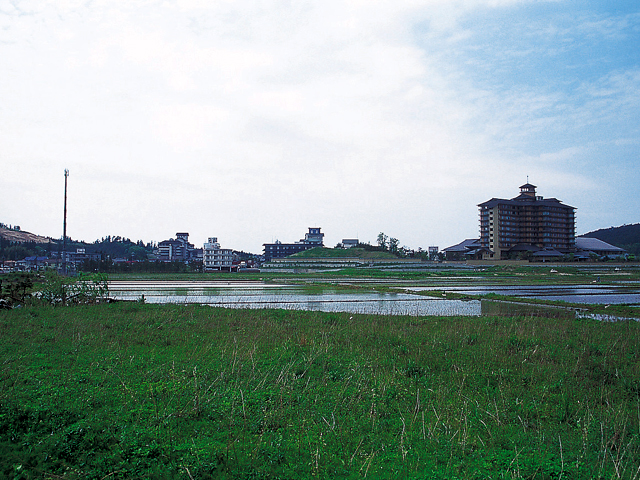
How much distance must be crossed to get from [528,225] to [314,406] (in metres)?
119

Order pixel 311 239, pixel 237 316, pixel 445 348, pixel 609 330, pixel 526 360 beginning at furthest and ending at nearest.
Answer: pixel 311 239
pixel 237 316
pixel 609 330
pixel 445 348
pixel 526 360

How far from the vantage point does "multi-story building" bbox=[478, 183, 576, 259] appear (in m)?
110

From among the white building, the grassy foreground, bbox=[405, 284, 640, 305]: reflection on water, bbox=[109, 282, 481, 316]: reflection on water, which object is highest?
the white building

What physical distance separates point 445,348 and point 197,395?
262 inches

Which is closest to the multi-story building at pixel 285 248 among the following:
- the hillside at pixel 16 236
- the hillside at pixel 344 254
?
the hillside at pixel 344 254

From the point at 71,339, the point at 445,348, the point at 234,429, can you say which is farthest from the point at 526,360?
the point at 71,339

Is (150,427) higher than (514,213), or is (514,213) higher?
(514,213)

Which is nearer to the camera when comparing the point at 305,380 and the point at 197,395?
the point at 197,395

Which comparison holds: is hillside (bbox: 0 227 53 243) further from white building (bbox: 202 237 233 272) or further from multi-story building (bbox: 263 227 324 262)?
white building (bbox: 202 237 233 272)

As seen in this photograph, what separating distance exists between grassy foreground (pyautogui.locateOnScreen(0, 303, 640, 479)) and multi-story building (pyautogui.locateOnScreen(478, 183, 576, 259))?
10524 cm

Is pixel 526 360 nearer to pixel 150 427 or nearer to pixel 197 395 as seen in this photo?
pixel 197 395

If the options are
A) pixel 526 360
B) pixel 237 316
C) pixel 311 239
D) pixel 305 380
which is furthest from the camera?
pixel 311 239

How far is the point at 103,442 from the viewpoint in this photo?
5344mm

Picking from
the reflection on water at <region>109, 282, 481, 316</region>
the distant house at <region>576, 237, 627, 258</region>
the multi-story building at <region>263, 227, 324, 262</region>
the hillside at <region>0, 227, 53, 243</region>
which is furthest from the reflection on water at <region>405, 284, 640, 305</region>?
the hillside at <region>0, 227, 53, 243</region>
